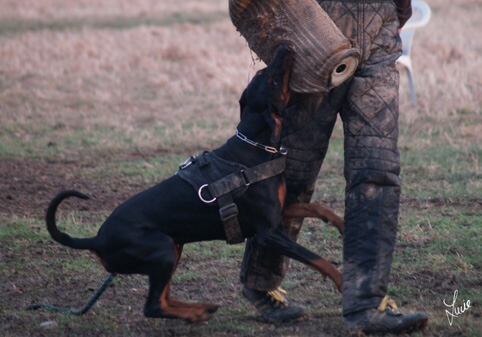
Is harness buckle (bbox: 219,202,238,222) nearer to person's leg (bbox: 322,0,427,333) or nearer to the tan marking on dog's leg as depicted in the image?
the tan marking on dog's leg

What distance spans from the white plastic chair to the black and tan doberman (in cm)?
600

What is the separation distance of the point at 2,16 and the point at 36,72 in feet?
32.0

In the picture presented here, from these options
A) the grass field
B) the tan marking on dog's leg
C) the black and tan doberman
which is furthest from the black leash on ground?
the tan marking on dog's leg

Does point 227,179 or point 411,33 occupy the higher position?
point 227,179

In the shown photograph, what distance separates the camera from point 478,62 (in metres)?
10.7

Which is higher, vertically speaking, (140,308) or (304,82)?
(304,82)

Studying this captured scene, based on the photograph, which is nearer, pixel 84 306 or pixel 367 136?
pixel 367 136

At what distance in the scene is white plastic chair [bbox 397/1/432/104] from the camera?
9.42 meters

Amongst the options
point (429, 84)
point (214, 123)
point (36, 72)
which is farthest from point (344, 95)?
point (36, 72)

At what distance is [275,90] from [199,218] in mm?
751

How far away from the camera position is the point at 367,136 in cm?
335

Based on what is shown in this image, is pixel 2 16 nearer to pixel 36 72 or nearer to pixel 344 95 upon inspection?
pixel 36 72

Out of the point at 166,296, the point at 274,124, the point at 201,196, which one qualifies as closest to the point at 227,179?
the point at 201,196

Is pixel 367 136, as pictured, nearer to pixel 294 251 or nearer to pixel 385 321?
pixel 294 251
